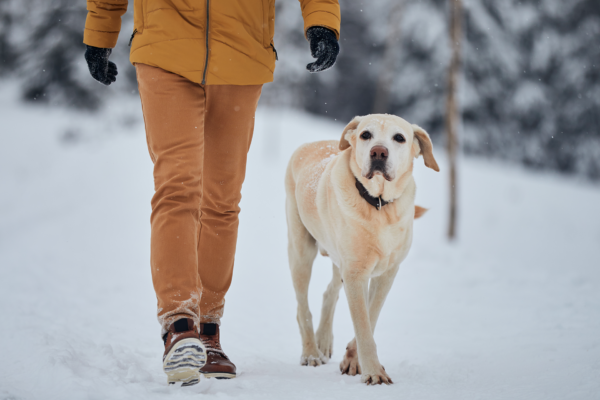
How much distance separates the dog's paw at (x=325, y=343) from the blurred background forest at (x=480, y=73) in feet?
42.5

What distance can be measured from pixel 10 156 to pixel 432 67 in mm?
14084

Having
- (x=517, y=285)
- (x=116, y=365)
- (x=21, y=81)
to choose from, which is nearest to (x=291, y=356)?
(x=116, y=365)

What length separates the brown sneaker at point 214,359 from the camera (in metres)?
2.13

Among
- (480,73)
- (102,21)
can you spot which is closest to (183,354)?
(102,21)

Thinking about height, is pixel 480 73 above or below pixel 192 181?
above

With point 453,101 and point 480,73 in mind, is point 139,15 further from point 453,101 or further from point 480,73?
point 480,73

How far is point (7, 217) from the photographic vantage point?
324 inches

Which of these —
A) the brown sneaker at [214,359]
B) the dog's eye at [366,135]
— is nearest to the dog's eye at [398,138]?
the dog's eye at [366,135]

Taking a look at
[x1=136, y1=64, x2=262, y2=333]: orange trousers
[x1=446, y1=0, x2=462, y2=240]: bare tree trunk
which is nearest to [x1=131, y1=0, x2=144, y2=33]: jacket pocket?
[x1=136, y1=64, x2=262, y2=333]: orange trousers

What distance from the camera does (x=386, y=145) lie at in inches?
93.7

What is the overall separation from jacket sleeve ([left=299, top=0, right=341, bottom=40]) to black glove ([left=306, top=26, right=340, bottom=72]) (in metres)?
0.02

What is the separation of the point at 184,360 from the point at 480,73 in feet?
60.6

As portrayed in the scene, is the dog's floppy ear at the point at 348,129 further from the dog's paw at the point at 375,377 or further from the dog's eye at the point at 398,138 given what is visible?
the dog's paw at the point at 375,377

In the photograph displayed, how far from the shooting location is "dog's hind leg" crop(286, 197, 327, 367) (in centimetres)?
292
